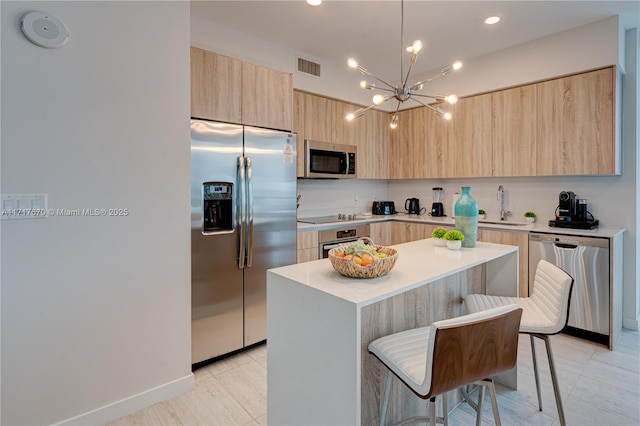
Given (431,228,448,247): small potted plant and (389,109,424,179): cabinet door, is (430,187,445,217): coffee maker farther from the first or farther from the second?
(431,228,448,247): small potted plant

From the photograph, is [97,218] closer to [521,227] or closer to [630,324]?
[521,227]

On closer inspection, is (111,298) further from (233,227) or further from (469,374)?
(469,374)

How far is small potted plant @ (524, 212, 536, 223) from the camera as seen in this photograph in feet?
11.9

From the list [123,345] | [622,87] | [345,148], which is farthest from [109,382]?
[622,87]

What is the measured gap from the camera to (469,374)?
119 cm

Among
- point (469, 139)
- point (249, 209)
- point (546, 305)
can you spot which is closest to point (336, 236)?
point (249, 209)

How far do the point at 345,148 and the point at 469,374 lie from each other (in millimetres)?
3249

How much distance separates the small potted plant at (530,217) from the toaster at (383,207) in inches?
66.4

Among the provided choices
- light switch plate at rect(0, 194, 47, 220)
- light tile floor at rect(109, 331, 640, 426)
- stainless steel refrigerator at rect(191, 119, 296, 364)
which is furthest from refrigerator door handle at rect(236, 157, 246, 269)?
light switch plate at rect(0, 194, 47, 220)

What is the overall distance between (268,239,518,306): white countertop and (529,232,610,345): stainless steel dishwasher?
3.96ft

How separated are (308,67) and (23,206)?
10.0 ft

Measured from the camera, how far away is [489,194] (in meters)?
4.08

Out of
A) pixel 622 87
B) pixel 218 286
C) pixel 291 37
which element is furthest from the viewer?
pixel 291 37

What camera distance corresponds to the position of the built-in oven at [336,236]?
3443 millimetres
